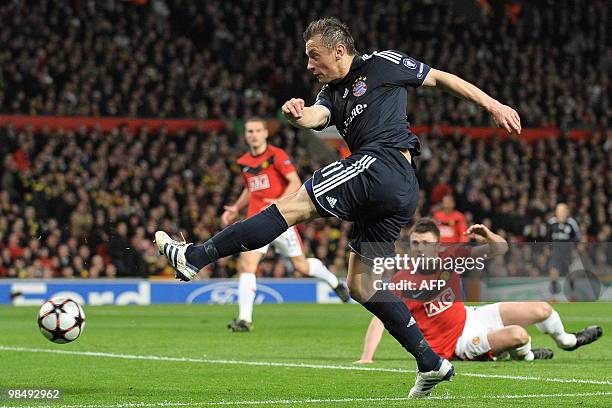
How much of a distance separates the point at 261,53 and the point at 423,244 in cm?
2176

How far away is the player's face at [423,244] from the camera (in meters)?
8.84

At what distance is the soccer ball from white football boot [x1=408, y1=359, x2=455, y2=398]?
238 centimetres

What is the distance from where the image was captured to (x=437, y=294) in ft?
29.7

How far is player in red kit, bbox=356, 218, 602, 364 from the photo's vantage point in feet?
29.2

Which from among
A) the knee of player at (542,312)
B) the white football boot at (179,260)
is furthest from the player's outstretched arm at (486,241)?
the white football boot at (179,260)

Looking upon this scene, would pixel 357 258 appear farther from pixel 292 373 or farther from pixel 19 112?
pixel 19 112

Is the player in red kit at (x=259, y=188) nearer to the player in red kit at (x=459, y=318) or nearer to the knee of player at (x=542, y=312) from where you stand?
the player in red kit at (x=459, y=318)

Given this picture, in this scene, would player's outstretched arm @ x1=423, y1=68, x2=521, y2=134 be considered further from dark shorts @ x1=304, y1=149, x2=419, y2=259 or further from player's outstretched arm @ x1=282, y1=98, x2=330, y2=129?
player's outstretched arm @ x1=282, y1=98, x2=330, y2=129

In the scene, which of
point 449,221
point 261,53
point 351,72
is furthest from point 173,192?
point 351,72

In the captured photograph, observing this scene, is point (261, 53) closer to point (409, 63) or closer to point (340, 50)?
point (409, 63)

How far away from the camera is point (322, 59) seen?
276 inches

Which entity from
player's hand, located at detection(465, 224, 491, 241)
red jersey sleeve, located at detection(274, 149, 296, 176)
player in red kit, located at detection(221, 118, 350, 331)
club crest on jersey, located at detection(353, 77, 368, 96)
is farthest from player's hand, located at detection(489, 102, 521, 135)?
red jersey sleeve, located at detection(274, 149, 296, 176)

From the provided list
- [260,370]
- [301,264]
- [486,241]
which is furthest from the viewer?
[301,264]

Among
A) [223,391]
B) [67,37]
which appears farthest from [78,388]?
[67,37]
